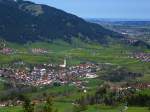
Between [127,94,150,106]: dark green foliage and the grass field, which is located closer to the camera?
the grass field

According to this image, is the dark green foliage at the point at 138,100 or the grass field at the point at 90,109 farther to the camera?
the dark green foliage at the point at 138,100

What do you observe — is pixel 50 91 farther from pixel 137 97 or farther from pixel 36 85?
pixel 137 97

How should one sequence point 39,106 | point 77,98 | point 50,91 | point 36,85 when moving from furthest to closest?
point 36,85
point 50,91
point 77,98
point 39,106

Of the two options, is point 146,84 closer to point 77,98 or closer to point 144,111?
point 77,98

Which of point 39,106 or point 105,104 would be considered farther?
point 105,104

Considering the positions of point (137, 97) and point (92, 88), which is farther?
point (92, 88)

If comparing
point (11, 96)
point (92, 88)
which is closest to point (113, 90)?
point (92, 88)

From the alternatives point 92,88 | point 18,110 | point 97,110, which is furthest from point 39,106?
point 92,88

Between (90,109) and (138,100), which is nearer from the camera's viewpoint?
→ (90,109)

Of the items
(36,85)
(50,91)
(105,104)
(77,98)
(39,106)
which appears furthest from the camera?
(36,85)
